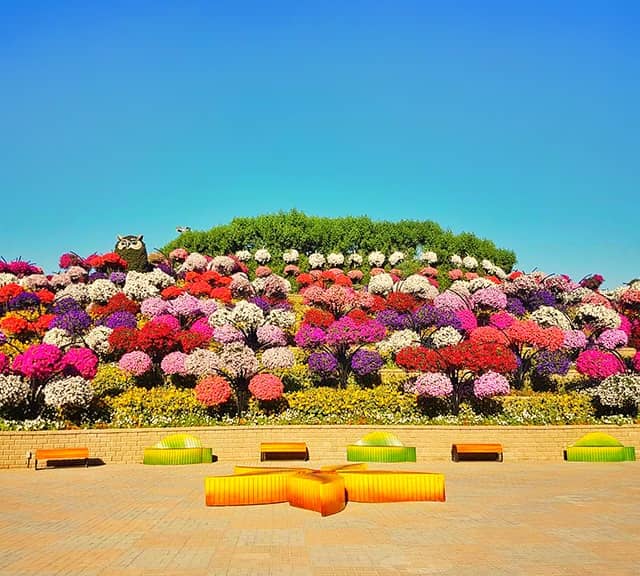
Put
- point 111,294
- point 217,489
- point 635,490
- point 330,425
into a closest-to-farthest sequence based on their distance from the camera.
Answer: point 217,489 → point 635,490 → point 330,425 → point 111,294

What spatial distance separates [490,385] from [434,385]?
186cm

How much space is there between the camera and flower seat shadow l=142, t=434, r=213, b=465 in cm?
1819

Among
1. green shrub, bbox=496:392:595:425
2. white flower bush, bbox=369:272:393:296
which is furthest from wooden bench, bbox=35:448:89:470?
white flower bush, bbox=369:272:393:296

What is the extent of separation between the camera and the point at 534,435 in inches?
784

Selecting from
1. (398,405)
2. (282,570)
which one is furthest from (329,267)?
(282,570)

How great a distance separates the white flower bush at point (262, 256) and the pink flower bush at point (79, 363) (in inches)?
1237

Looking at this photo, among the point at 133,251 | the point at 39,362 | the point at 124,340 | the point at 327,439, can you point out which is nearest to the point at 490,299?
the point at 327,439

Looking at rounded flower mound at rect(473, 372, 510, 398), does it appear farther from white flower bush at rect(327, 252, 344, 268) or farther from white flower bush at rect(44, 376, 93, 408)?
white flower bush at rect(327, 252, 344, 268)

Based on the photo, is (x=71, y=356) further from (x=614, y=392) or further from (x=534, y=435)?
(x=614, y=392)

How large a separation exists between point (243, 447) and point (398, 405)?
5704 millimetres

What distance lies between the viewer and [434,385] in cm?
2073

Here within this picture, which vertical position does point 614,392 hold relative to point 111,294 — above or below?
below

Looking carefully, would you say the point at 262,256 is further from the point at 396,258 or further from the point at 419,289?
the point at 419,289

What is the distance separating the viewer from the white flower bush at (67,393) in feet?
63.2
